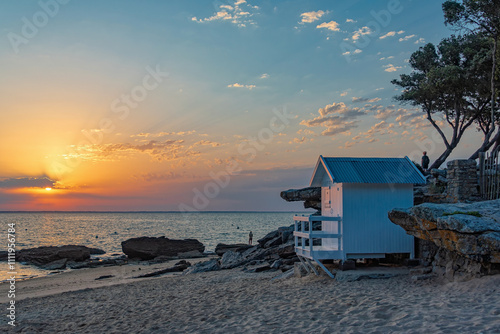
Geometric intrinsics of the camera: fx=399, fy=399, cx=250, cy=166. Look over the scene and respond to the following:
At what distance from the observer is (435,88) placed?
34.1m

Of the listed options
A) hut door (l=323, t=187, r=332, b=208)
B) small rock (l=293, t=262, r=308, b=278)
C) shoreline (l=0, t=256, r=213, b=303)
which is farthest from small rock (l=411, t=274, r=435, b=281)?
shoreline (l=0, t=256, r=213, b=303)

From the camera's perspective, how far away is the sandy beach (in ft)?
29.6

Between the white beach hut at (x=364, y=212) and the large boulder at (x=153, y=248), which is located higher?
the white beach hut at (x=364, y=212)

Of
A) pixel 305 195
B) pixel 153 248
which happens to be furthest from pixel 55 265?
pixel 305 195

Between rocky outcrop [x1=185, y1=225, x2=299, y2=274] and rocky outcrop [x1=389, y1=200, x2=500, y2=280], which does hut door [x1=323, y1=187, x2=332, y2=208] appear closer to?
rocky outcrop [x1=389, y1=200, x2=500, y2=280]

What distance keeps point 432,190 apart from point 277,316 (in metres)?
14.4

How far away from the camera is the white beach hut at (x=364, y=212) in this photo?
15.9m

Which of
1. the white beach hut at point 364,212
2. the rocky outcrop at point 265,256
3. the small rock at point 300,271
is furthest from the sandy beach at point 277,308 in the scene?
the rocky outcrop at point 265,256

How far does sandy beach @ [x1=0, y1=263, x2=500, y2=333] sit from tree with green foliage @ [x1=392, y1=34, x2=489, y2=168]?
951 inches

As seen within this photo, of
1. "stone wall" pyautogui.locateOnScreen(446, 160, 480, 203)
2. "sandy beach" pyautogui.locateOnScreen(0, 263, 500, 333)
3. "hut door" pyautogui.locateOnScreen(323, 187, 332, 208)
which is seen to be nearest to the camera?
"sandy beach" pyautogui.locateOnScreen(0, 263, 500, 333)

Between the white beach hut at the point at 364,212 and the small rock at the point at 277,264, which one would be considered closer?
the white beach hut at the point at 364,212

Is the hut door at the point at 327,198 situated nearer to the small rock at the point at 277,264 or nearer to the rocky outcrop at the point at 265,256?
the small rock at the point at 277,264

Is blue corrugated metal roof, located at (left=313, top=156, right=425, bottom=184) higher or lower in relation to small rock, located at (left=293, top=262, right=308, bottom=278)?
higher

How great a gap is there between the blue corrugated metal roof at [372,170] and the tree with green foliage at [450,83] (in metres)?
19.6
